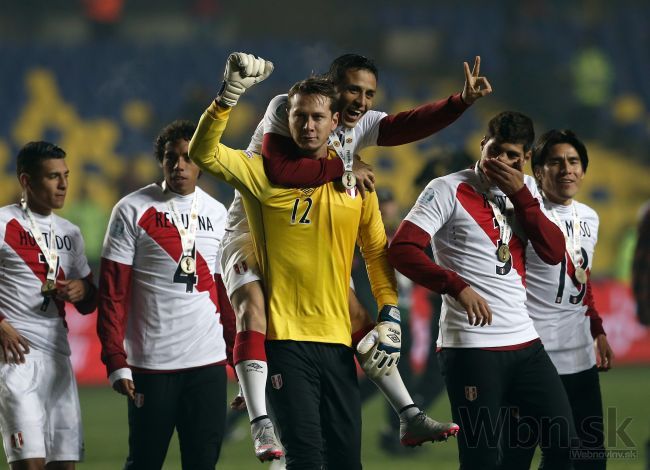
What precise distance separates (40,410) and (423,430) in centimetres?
199

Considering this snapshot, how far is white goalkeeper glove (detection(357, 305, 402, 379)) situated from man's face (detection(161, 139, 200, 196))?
4.84 ft

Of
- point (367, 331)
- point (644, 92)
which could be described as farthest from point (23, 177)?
point (644, 92)

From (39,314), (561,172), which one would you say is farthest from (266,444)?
(561,172)

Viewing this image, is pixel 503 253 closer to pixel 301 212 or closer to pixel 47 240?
pixel 301 212

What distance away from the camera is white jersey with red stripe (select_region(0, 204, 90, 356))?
5449mm

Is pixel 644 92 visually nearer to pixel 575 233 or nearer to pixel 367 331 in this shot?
pixel 575 233

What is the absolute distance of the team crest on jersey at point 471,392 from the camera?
189 inches

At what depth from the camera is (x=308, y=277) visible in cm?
452

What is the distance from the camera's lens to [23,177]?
5.62 m

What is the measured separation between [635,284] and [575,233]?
1.82 metres

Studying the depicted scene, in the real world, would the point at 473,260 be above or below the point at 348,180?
below

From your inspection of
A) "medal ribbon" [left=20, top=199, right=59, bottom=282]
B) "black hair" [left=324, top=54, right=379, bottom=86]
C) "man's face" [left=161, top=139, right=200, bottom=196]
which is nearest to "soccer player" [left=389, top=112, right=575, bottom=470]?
"black hair" [left=324, top=54, right=379, bottom=86]

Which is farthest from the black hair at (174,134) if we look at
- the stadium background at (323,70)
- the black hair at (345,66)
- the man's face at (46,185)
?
the stadium background at (323,70)

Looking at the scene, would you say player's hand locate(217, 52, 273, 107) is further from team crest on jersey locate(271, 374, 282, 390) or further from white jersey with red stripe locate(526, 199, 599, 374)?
white jersey with red stripe locate(526, 199, 599, 374)
